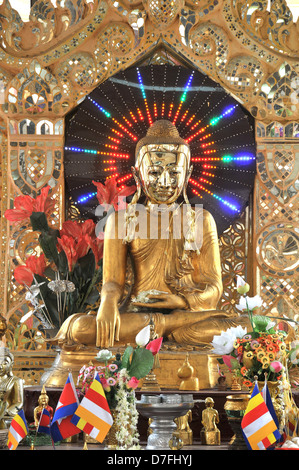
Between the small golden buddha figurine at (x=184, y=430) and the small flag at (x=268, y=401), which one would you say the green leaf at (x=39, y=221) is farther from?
the small flag at (x=268, y=401)

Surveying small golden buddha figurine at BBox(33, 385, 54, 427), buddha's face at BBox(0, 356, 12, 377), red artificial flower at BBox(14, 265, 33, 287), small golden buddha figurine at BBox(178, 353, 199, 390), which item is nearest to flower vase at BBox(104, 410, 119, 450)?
small golden buddha figurine at BBox(33, 385, 54, 427)

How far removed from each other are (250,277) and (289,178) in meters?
0.85

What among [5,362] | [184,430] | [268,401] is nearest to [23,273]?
[5,362]

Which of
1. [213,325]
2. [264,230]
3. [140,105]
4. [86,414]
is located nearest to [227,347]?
[86,414]

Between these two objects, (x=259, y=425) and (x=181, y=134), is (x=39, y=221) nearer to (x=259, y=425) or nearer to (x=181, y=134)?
(x=181, y=134)

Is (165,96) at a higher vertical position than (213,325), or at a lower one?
higher

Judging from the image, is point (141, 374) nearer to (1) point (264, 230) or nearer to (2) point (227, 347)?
(2) point (227, 347)

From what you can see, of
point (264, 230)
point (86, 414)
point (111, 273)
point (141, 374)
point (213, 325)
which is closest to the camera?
point (86, 414)

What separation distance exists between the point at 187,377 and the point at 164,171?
180cm

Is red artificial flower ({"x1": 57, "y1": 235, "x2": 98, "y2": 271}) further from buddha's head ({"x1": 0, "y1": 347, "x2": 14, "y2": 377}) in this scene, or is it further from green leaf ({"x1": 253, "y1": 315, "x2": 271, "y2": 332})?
green leaf ({"x1": 253, "y1": 315, "x2": 271, "y2": 332})

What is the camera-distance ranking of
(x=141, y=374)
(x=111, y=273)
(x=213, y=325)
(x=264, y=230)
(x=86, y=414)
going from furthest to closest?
(x=264, y=230) < (x=111, y=273) < (x=213, y=325) < (x=141, y=374) < (x=86, y=414)

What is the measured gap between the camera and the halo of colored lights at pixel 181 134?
7195 mm

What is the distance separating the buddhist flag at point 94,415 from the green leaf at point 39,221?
9.25ft

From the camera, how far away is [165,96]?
7.30 m
